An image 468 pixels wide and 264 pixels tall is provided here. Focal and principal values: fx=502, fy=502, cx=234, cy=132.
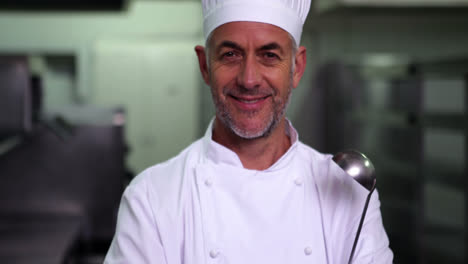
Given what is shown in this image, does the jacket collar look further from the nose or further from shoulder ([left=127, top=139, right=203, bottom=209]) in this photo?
the nose

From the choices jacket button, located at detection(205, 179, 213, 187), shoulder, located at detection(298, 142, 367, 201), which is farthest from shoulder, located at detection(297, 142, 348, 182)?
jacket button, located at detection(205, 179, 213, 187)

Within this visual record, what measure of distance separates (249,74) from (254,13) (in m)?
0.13

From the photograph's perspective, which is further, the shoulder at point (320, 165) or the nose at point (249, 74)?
the shoulder at point (320, 165)

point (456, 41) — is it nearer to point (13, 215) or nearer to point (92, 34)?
point (92, 34)

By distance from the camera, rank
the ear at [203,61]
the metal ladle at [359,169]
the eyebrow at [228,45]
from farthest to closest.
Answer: the ear at [203,61], the eyebrow at [228,45], the metal ladle at [359,169]

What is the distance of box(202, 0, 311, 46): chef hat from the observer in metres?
1.04

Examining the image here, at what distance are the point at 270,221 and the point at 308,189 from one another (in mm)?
128

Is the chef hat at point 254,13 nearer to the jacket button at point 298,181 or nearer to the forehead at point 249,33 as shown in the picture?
the forehead at point 249,33

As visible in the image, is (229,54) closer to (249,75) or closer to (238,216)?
(249,75)

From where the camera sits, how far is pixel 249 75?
100 centimetres

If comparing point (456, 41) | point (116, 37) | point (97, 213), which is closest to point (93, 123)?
point (97, 213)

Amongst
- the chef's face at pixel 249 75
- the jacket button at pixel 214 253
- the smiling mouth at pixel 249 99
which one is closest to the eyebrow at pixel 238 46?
the chef's face at pixel 249 75

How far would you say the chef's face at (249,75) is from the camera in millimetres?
1019

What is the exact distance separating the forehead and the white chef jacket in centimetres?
22
